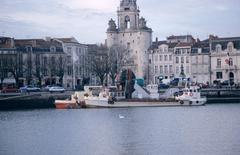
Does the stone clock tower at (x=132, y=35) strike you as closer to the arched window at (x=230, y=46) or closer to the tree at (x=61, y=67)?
the tree at (x=61, y=67)

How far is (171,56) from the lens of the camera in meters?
128

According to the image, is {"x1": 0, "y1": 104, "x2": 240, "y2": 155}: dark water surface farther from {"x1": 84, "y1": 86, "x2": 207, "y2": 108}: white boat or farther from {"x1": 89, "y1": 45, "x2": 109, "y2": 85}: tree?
{"x1": 89, "y1": 45, "x2": 109, "y2": 85}: tree

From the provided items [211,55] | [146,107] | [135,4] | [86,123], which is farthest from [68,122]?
[135,4]

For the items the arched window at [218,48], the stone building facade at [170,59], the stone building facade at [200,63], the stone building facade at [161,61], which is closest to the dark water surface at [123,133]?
the arched window at [218,48]

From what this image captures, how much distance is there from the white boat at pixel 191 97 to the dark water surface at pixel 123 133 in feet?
37.0

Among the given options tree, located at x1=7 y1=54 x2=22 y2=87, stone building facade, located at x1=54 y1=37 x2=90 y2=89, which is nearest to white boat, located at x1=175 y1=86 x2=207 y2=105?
tree, located at x1=7 y1=54 x2=22 y2=87

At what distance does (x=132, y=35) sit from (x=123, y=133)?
3219 inches

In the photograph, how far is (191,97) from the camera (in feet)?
283

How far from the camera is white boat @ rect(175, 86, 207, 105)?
86.1 meters

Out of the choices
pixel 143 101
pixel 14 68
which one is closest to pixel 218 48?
pixel 14 68

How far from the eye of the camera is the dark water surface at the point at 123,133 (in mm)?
43188

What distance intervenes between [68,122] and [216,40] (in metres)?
62.8

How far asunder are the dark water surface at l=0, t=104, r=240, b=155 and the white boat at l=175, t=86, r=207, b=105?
11.3 meters

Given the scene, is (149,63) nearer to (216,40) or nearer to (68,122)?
(216,40)
